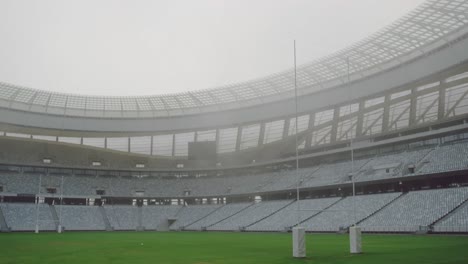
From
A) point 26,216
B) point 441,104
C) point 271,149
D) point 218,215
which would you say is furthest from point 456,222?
point 26,216

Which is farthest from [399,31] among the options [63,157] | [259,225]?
[63,157]

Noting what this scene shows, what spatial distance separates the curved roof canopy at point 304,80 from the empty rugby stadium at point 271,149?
179mm

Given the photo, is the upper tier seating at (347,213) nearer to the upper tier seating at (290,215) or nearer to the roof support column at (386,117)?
the upper tier seating at (290,215)

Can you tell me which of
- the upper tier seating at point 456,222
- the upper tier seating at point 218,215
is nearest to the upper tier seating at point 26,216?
the upper tier seating at point 218,215

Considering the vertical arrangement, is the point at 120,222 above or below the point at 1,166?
below

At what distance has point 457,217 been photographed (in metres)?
33.4

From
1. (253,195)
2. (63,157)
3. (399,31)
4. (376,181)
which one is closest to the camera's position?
(399,31)

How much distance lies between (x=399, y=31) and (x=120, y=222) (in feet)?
150

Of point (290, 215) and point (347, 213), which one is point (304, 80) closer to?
point (290, 215)

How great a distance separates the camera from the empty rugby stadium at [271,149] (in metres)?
41.4

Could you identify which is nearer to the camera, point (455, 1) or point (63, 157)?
point (455, 1)

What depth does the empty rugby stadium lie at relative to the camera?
4144 centimetres

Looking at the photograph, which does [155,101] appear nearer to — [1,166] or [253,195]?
[253,195]

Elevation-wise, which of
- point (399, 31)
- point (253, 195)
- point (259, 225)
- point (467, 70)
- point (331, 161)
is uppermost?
point (399, 31)
